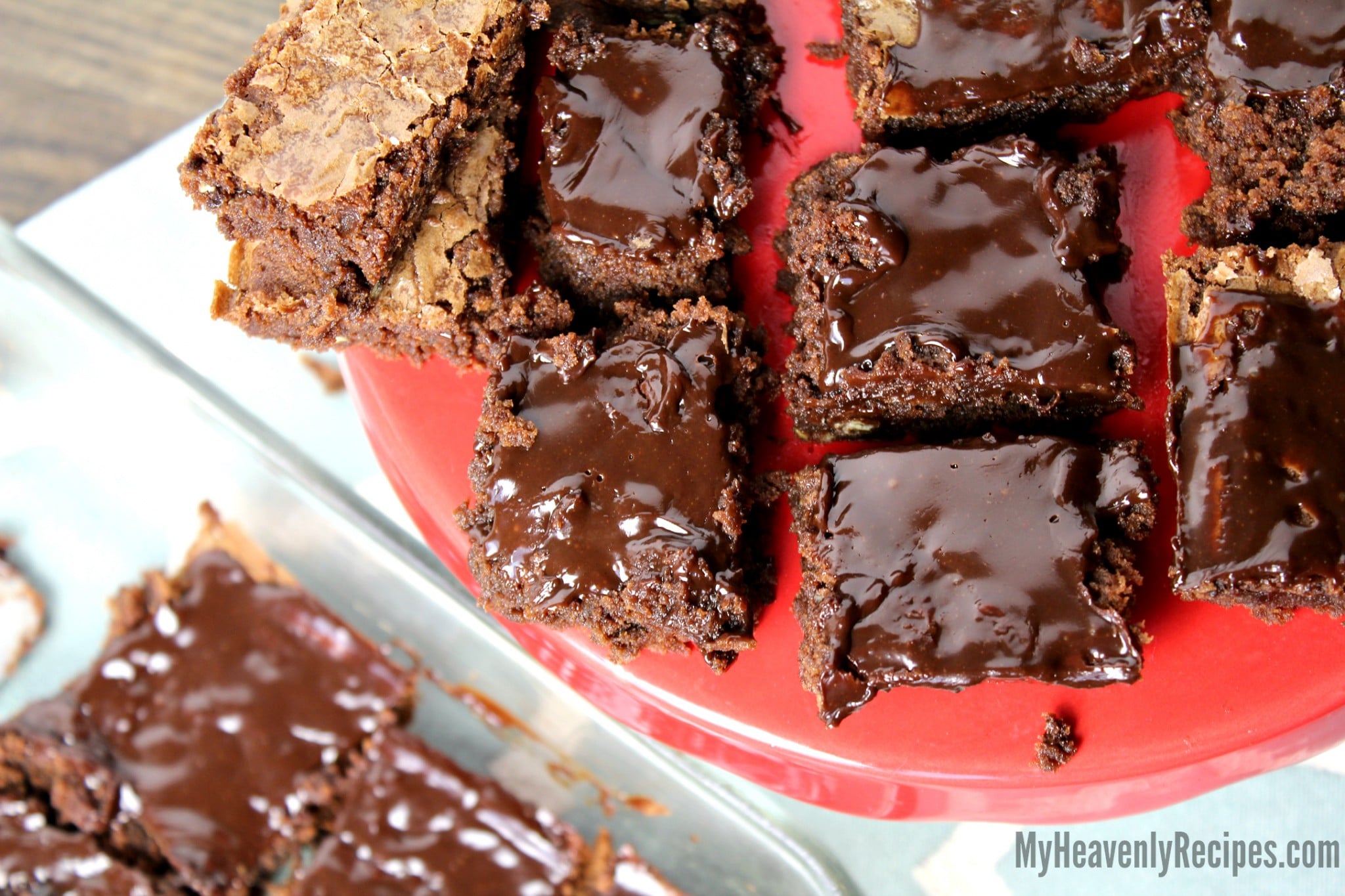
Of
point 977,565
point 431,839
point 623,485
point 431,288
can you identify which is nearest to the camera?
point 977,565

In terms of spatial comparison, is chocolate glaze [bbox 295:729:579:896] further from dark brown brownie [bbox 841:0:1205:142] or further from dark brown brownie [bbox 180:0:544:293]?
dark brown brownie [bbox 841:0:1205:142]

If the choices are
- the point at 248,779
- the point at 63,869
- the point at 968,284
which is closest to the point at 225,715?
the point at 248,779

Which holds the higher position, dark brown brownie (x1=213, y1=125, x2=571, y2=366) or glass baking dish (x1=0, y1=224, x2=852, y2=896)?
dark brown brownie (x1=213, y1=125, x2=571, y2=366)

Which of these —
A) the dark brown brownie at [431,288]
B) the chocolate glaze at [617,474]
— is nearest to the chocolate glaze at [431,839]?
the chocolate glaze at [617,474]

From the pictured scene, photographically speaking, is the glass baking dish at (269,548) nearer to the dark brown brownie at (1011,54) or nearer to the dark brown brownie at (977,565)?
the dark brown brownie at (977,565)

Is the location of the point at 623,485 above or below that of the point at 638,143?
below

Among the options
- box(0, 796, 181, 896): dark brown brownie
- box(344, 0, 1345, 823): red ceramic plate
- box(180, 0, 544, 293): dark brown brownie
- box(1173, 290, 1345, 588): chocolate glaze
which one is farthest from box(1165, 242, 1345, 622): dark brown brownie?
box(0, 796, 181, 896): dark brown brownie

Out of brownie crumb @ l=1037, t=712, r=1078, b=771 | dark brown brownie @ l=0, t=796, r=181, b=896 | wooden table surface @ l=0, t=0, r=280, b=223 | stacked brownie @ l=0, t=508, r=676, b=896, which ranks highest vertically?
wooden table surface @ l=0, t=0, r=280, b=223

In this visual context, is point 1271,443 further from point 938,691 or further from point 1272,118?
point 938,691
